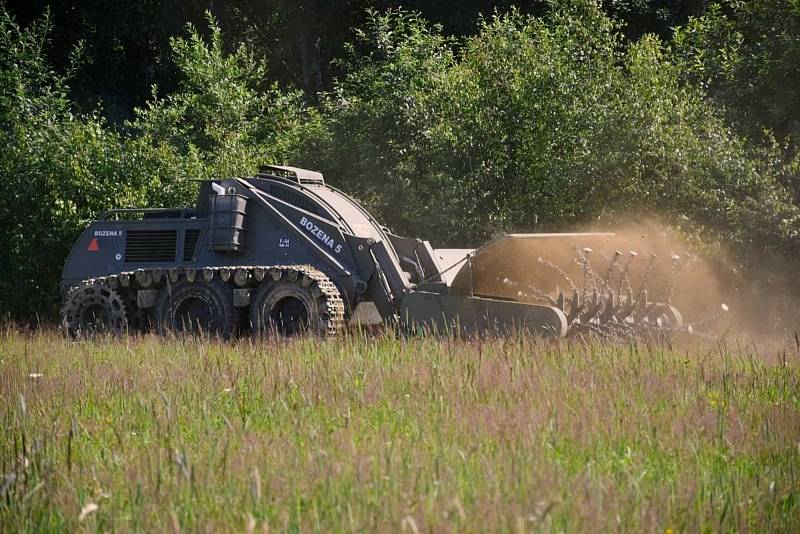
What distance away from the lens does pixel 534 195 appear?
1912 centimetres

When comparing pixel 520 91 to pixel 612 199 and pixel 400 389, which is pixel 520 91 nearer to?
pixel 612 199

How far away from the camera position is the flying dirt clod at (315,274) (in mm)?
13516

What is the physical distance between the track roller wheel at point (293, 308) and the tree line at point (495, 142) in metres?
5.51

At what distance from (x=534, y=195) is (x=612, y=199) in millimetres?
1257

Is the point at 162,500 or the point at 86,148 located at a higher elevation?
the point at 86,148

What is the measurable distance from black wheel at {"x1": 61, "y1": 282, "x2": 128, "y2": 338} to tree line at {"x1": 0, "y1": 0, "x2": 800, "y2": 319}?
4346mm

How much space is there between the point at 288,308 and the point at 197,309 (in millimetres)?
1425

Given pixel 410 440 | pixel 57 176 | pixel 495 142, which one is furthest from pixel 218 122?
pixel 410 440

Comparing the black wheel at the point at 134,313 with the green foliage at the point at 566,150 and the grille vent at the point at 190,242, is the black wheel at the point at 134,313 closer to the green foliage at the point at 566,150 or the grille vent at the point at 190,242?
the grille vent at the point at 190,242

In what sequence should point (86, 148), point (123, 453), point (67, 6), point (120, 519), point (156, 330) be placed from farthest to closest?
point (67, 6)
point (86, 148)
point (156, 330)
point (123, 453)
point (120, 519)

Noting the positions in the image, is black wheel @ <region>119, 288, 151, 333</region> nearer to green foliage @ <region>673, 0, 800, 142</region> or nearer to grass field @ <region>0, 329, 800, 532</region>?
grass field @ <region>0, 329, 800, 532</region>

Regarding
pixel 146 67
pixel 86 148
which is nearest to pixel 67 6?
pixel 146 67

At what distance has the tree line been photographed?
61.1 ft

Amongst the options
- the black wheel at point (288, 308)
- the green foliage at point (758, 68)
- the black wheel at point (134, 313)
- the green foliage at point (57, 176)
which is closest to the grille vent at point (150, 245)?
the black wheel at point (134, 313)
